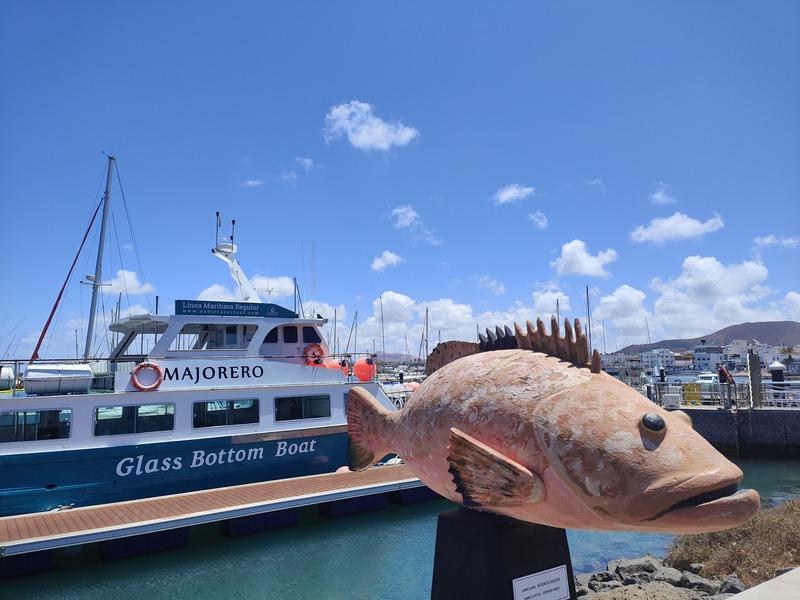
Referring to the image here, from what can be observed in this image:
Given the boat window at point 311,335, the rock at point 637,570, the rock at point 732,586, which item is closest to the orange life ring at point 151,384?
the boat window at point 311,335

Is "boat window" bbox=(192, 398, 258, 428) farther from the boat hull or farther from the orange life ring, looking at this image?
the orange life ring

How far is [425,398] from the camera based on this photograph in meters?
3.86

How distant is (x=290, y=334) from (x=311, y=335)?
22.1 inches

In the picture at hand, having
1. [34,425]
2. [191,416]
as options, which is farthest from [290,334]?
[34,425]

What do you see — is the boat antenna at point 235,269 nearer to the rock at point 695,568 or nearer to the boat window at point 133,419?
the boat window at point 133,419

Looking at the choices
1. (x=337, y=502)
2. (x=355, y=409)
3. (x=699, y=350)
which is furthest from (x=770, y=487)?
(x=699, y=350)

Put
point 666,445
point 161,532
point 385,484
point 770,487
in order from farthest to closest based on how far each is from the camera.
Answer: point 770,487 → point 385,484 → point 161,532 → point 666,445

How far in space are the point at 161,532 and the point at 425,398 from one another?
7567 millimetres

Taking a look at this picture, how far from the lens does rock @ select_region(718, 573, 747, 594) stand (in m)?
6.58

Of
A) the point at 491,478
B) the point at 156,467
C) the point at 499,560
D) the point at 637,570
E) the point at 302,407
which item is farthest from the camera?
the point at 302,407

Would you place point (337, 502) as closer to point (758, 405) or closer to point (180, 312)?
point (180, 312)

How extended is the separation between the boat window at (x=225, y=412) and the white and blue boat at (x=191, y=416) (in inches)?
0.9

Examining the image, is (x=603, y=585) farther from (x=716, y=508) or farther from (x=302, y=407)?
(x=302, y=407)

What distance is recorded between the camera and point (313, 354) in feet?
45.9
